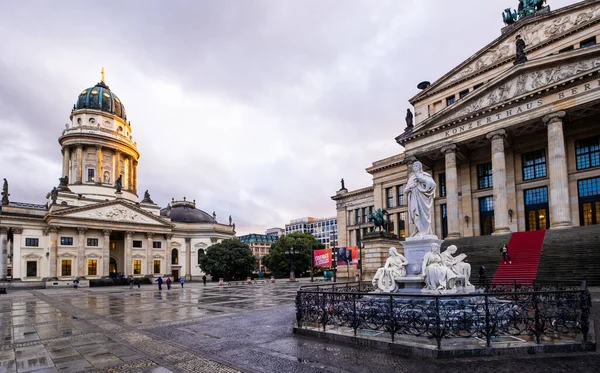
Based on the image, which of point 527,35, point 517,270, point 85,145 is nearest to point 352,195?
point 527,35

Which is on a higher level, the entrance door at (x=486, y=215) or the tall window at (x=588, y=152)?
the tall window at (x=588, y=152)

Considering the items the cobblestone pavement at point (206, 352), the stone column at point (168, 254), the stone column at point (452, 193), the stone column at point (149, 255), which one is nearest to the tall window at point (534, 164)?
the stone column at point (452, 193)

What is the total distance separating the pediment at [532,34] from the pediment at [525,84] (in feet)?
21.2

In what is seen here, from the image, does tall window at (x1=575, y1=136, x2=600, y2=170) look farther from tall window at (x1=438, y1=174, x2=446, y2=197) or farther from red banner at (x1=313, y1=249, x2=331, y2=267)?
red banner at (x1=313, y1=249, x2=331, y2=267)

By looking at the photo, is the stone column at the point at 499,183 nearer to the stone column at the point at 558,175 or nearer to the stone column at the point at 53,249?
the stone column at the point at 558,175

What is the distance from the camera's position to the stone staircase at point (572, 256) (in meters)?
20.2

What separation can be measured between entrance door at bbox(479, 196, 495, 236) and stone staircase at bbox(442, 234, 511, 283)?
546 cm

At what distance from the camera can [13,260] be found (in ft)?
180

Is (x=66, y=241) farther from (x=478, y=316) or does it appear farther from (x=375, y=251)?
(x=478, y=316)

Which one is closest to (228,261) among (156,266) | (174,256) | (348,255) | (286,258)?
(286,258)

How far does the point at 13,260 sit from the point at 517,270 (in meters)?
64.6

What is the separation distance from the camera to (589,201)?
29.0 metres

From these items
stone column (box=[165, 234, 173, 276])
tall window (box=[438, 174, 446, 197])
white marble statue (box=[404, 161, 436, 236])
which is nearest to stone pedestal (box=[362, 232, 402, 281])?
tall window (box=[438, 174, 446, 197])

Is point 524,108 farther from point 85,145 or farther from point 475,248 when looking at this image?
point 85,145
